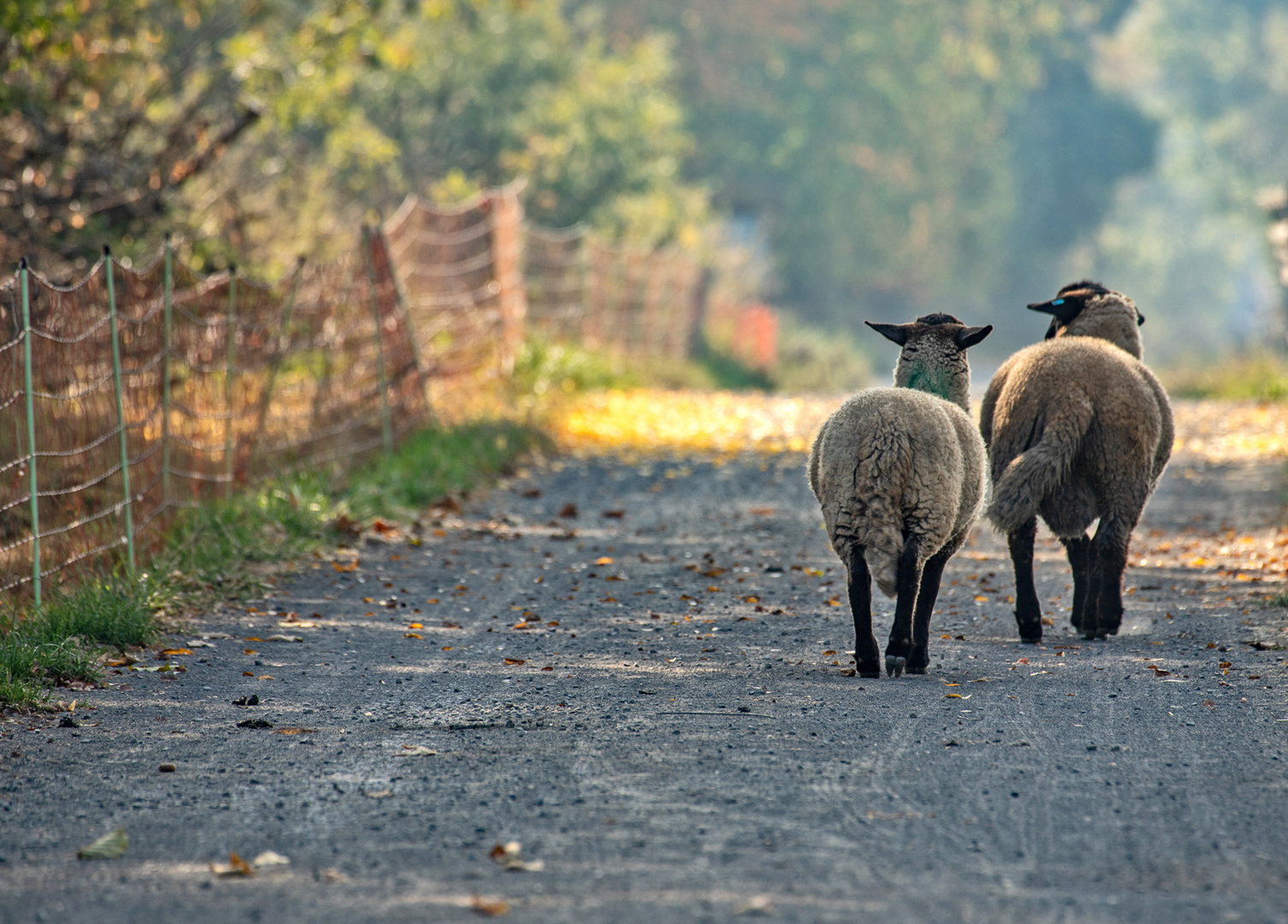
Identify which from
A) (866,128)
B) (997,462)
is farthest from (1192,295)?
(997,462)

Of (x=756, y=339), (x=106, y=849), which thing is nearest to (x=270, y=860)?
(x=106, y=849)

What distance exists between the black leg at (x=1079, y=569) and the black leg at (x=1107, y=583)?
0.06m

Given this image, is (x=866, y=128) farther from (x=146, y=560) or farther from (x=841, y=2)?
(x=146, y=560)

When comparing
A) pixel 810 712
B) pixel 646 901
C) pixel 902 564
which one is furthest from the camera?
pixel 902 564

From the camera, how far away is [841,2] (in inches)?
1886

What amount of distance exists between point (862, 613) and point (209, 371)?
16.0ft

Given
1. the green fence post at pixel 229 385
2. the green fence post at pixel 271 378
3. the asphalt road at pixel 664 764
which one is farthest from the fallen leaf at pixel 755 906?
the green fence post at pixel 271 378

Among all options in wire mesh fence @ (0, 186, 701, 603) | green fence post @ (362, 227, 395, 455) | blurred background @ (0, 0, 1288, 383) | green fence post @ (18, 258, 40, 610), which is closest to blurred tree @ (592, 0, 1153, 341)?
blurred background @ (0, 0, 1288, 383)

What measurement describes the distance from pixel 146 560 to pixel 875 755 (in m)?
4.58

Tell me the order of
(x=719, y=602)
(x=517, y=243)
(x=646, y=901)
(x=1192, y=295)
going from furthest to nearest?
(x=1192, y=295)
(x=517, y=243)
(x=719, y=602)
(x=646, y=901)

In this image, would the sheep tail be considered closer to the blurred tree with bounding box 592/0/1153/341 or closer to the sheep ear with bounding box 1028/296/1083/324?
the sheep ear with bounding box 1028/296/1083/324

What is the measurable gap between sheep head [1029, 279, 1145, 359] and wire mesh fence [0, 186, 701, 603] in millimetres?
4991

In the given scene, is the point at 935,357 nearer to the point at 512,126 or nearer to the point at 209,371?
Result: the point at 209,371

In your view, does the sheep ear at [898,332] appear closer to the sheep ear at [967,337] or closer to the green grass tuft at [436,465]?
the sheep ear at [967,337]
